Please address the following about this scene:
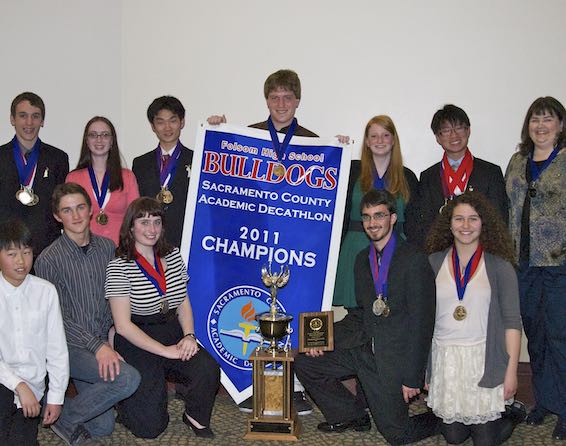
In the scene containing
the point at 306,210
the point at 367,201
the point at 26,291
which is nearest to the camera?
the point at 26,291

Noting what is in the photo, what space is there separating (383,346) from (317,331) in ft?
1.17

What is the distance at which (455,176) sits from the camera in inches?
162

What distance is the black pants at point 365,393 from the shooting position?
3.57 m

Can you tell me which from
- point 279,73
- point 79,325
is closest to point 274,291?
point 79,325

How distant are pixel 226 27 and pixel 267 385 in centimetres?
274

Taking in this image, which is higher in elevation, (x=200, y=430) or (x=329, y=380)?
(x=329, y=380)

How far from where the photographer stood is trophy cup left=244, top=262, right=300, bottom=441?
3613 millimetres

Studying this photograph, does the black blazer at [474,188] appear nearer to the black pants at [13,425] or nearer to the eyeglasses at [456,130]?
the eyeglasses at [456,130]

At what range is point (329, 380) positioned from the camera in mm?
3770

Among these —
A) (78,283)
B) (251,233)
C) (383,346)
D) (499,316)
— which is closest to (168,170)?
(251,233)

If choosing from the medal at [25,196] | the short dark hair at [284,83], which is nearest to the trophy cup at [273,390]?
the short dark hair at [284,83]

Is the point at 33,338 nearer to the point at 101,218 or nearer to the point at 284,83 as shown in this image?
the point at 101,218

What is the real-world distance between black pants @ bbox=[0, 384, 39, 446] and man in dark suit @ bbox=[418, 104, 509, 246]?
7.60ft

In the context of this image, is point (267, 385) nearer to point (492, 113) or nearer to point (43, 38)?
point (492, 113)
